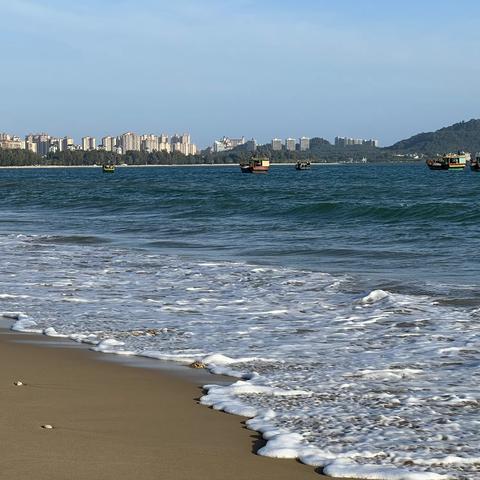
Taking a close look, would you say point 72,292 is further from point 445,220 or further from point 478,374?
point 445,220

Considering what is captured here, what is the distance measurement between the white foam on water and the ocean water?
0.06 ft

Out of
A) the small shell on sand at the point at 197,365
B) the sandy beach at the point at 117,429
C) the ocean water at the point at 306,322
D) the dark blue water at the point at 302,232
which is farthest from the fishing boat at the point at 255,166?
the sandy beach at the point at 117,429

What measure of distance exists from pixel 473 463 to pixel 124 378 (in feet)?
10.4

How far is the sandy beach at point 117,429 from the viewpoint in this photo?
17.0 ft

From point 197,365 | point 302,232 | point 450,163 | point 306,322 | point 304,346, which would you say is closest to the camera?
point 197,365

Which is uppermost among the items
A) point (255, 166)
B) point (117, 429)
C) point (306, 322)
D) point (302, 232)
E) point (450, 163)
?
point (450, 163)

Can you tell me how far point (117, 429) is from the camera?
19.7 feet

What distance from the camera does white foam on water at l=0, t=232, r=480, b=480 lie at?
231 inches

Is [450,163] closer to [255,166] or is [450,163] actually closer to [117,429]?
[255,166]

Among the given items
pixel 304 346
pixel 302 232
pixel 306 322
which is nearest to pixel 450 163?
pixel 302 232

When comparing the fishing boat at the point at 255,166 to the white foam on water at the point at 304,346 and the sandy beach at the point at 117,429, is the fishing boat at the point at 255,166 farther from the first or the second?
the sandy beach at the point at 117,429

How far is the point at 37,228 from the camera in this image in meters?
30.3

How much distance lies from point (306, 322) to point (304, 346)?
1.48 metres

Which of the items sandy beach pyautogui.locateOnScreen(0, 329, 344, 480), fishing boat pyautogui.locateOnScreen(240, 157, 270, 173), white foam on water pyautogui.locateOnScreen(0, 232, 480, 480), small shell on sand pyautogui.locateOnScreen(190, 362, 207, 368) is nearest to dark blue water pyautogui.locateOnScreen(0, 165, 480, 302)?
white foam on water pyautogui.locateOnScreen(0, 232, 480, 480)
